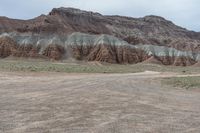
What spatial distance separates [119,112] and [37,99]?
4877 mm

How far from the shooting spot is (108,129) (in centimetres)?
1101

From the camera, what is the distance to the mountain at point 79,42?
105688 millimetres

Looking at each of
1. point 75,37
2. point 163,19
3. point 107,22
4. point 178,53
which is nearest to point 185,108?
point 75,37

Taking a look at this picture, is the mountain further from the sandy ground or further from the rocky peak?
the sandy ground

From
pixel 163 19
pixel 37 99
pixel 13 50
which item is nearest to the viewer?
pixel 37 99

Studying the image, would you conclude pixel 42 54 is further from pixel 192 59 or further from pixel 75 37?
pixel 192 59

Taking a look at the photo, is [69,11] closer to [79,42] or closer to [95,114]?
[79,42]

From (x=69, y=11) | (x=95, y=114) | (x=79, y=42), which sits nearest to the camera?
(x=95, y=114)

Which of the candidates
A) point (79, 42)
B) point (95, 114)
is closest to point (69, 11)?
point (79, 42)

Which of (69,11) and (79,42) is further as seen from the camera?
(69,11)

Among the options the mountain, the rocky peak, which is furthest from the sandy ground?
the rocky peak

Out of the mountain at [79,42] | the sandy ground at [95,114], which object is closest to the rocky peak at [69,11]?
the mountain at [79,42]

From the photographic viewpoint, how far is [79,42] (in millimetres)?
111875

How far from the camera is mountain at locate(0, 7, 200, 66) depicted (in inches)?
4161
